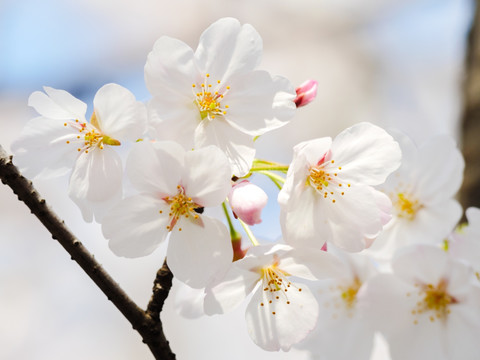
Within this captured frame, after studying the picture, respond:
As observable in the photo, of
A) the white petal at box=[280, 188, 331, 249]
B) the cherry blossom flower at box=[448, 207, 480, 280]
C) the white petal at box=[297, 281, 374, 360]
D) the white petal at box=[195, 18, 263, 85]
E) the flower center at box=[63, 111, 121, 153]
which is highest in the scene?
the flower center at box=[63, 111, 121, 153]

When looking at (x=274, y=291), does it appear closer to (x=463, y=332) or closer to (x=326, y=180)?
(x=326, y=180)

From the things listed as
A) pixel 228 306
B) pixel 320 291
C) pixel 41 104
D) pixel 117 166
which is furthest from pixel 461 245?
pixel 41 104

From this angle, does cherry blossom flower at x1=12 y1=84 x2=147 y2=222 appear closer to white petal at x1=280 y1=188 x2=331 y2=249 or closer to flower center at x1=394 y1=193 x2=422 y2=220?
white petal at x1=280 y1=188 x2=331 y2=249

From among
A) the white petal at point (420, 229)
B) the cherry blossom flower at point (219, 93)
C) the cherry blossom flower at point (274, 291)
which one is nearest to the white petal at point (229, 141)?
the cherry blossom flower at point (219, 93)

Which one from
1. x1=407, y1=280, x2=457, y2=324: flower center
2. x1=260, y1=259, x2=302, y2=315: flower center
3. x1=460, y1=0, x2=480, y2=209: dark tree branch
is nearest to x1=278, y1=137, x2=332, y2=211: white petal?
x1=260, y1=259, x2=302, y2=315: flower center

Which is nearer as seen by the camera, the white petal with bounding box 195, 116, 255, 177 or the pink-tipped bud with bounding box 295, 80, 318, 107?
the white petal with bounding box 195, 116, 255, 177

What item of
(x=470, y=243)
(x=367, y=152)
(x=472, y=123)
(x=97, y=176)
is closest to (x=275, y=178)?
(x=367, y=152)

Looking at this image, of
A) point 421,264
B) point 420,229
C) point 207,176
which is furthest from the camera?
point 420,229
